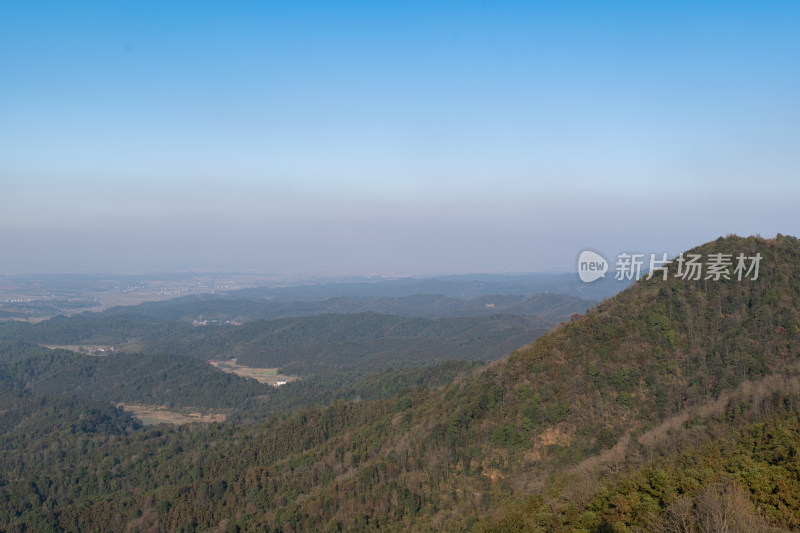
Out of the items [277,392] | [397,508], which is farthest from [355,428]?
[277,392]

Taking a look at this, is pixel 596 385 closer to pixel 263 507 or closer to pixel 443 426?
pixel 443 426

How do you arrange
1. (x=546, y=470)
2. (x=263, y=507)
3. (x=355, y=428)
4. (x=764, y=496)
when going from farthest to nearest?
A: (x=355, y=428) → (x=263, y=507) → (x=546, y=470) → (x=764, y=496)

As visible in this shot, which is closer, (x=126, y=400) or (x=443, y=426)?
(x=443, y=426)

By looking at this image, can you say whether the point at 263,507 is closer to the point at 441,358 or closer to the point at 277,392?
the point at 277,392

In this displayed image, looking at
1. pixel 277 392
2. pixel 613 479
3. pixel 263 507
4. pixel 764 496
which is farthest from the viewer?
pixel 277 392

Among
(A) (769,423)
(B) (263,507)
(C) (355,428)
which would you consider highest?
(A) (769,423)

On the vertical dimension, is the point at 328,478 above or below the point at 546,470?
below

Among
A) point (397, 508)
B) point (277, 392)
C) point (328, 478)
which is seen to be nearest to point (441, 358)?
point (277, 392)
